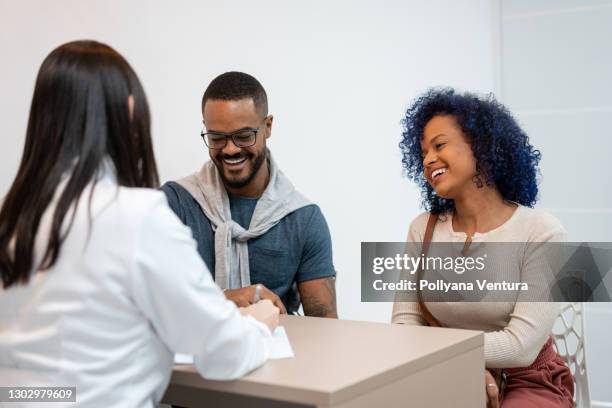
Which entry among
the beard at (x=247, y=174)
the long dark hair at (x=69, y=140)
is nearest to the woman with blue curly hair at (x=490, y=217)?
the beard at (x=247, y=174)

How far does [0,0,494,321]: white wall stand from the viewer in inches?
94.7

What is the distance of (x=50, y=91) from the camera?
4.29ft

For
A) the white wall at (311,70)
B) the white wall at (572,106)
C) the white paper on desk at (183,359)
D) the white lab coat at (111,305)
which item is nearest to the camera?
the white lab coat at (111,305)

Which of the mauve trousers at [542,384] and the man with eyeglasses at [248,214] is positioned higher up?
the man with eyeglasses at [248,214]

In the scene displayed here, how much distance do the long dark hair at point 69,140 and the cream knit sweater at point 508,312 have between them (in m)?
1.12

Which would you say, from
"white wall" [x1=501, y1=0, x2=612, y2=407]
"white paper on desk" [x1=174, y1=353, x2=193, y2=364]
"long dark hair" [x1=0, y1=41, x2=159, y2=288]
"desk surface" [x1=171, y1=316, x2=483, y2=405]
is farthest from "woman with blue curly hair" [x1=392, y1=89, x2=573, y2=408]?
"white wall" [x1=501, y1=0, x2=612, y2=407]

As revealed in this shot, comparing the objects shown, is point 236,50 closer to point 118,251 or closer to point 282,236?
point 282,236

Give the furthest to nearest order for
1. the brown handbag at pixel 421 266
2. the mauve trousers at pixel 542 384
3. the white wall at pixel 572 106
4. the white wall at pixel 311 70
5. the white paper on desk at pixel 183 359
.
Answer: the white wall at pixel 572 106
the white wall at pixel 311 70
the brown handbag at pixel 421 266
the mauve trousers at pixel 542 384
the white paper on desk at pixel 183 359

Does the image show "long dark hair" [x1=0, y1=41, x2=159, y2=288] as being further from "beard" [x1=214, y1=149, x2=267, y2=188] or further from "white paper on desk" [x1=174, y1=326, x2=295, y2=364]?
"beard" [x1=214, y1=149, x2=267, y2=188]

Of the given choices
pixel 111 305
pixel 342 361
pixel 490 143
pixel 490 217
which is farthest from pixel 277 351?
pixel 490 143

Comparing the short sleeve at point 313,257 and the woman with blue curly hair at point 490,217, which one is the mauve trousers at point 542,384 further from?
the short sleeve at point 313,257

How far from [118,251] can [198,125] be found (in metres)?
1.74

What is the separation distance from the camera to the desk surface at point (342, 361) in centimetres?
129

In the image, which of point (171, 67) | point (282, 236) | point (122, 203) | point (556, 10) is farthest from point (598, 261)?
point (122, 203)
